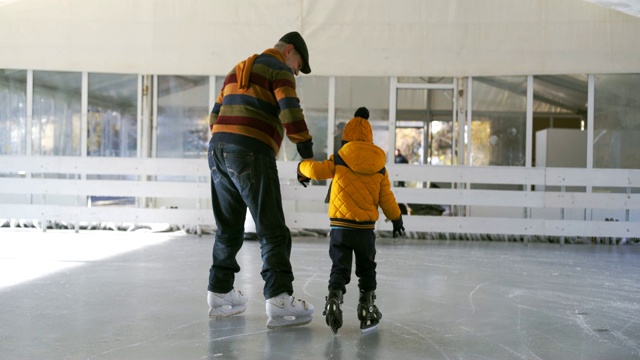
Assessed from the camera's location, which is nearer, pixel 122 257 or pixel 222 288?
pixel 222 288

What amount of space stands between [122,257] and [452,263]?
3.77 meters

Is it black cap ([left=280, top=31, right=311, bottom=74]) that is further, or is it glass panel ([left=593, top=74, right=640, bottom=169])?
glass panel ([left=593, top=74, right=640, bottom=169])

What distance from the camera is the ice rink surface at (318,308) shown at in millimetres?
4020

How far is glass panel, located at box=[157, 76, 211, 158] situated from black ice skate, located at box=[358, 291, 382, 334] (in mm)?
8638

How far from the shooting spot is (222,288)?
4793mm

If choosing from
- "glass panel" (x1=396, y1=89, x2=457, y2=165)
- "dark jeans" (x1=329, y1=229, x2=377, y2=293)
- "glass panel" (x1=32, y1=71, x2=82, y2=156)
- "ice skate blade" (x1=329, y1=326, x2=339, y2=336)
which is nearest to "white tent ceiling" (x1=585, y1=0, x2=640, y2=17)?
"glass panel" (x1=396, y1=89, x2=457, y2=165)

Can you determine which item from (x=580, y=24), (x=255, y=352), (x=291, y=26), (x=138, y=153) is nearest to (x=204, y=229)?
(x=138, y=153)

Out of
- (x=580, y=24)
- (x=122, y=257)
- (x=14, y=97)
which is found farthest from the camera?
(x=14, y=97)

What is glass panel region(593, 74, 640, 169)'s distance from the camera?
38.5ft

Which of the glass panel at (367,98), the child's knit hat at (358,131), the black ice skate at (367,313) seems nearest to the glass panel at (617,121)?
the glass panel at (367,98)

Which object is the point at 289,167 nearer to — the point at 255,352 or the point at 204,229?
the point at 204,229

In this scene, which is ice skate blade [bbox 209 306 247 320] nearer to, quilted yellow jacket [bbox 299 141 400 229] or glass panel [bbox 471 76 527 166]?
quilted yellow jacket [bbox 299 141 400 229]

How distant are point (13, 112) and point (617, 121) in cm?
1022

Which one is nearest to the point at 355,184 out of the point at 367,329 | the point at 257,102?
the point at 257,102
